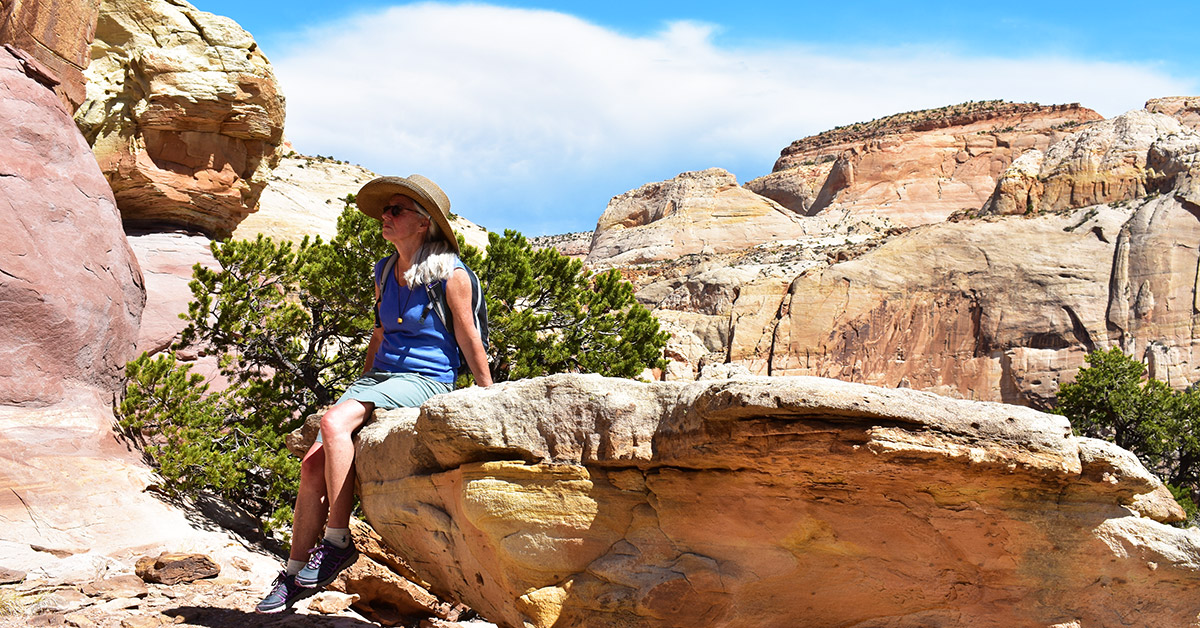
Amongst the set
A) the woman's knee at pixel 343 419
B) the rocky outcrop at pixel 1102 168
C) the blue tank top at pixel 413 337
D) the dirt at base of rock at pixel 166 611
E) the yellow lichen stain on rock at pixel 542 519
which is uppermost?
the rocky outcrop at pixel 1102 168

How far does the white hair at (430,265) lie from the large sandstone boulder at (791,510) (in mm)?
661

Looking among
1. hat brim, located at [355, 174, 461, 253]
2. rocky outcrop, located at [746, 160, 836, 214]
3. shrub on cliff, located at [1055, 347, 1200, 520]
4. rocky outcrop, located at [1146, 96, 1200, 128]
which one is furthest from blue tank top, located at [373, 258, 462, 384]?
rocky outcrop, located at [746, 160, 836, 214]

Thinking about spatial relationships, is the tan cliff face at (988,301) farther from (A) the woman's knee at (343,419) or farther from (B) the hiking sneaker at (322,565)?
(B) the hiking sneaker at (322,565)

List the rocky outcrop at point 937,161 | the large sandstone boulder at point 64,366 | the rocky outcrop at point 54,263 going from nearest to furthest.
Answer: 1. the large sandstone boulder at point 64,366
2. the rocky outcrop at point 54,263
3. the rocky outcrop at point 937,161

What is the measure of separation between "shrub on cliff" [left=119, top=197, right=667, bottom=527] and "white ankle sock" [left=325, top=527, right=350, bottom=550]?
4.26 metres

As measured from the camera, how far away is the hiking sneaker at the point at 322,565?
4.11 metres

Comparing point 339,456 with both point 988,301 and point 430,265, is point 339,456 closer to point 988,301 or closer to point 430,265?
point 430,265

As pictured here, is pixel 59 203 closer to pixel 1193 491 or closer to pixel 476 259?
pixel 476 259

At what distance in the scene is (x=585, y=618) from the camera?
3.85 metres

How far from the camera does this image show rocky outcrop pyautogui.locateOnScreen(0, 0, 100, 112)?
8.42m

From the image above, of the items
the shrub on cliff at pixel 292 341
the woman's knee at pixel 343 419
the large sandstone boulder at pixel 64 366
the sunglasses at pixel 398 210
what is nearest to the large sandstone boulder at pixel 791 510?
the woman's knee at pixel 343 419

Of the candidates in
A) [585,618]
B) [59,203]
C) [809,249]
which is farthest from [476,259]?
[809,249]

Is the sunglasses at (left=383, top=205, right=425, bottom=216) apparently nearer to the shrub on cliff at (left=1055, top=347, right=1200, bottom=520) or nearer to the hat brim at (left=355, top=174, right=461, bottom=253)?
the hat brim at (left=355, top=174, right=461, bottom=253)

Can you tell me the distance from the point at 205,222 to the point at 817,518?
13.6m
